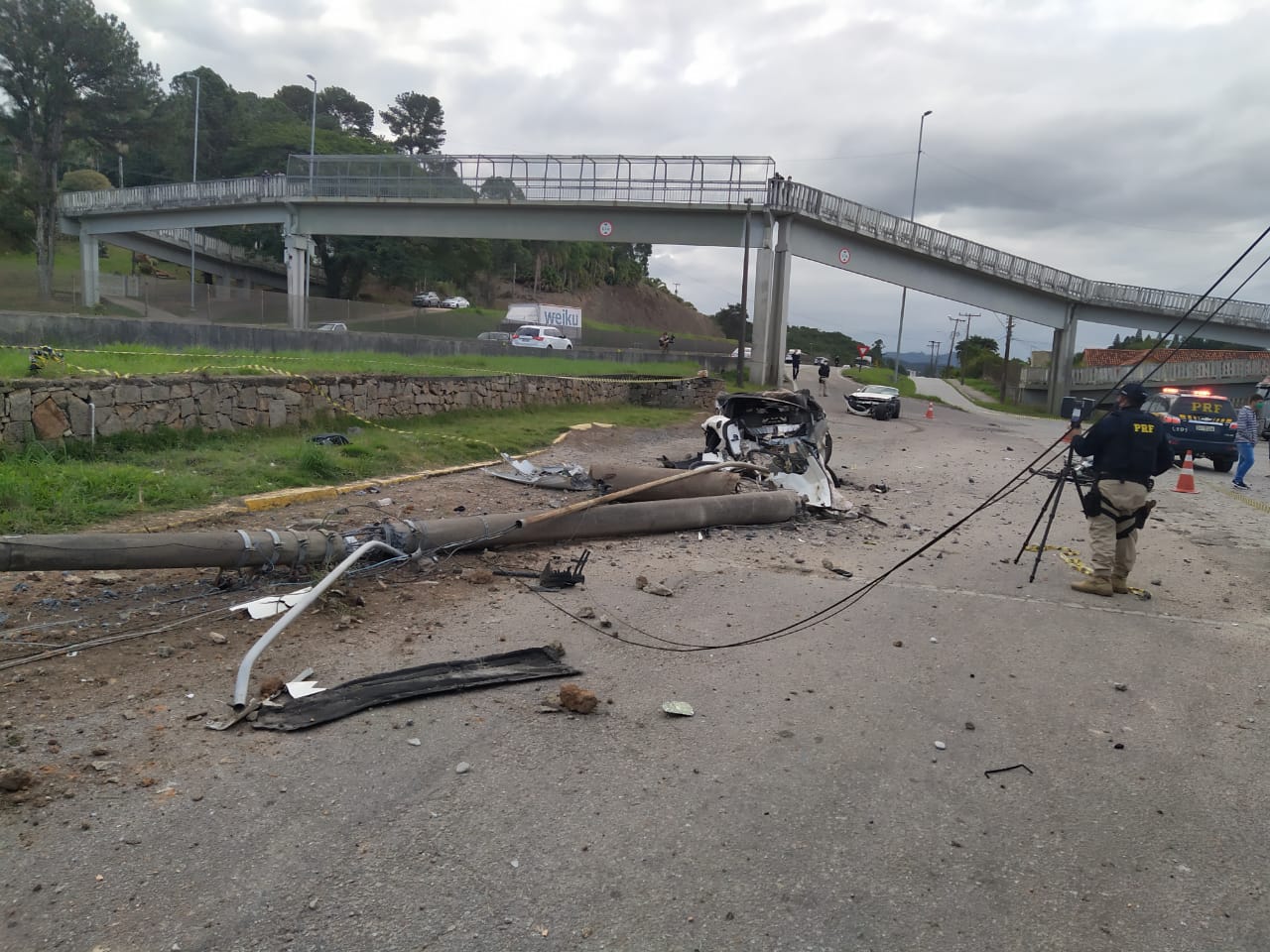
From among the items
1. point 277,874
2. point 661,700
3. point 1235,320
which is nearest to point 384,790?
point 277,874

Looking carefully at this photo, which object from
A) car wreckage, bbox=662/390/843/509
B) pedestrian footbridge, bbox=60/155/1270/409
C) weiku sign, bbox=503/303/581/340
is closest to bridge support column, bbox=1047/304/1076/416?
pedestrian footbridge, bbox=60/155/1270/409

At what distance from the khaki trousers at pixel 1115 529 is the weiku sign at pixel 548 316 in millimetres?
43204

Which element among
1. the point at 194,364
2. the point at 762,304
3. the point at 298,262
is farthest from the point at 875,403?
the point at 298,262

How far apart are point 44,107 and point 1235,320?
2919 inches

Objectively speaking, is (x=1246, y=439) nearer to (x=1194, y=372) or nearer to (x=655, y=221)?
(x=655, y=221)

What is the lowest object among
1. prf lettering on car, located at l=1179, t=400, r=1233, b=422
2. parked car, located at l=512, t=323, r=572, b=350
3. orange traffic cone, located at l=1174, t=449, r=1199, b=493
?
orange traffic cone, located at l=1174, t=449, r=1199, b=493

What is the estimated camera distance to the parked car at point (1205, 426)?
1952cm

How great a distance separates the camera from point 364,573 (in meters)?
6.72

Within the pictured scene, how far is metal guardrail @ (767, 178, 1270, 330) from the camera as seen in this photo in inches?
1503

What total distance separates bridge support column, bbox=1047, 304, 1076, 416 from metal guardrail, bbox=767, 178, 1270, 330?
1582mm

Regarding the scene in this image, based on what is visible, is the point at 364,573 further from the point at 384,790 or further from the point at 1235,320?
the point at 1235,320

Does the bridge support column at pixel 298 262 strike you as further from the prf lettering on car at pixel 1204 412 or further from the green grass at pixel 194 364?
the prf lettering on car at pixel 1204 412

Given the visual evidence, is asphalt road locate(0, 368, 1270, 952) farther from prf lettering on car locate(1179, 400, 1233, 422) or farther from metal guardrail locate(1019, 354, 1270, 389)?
metal guardrail locate(1019, 354, 1270, 389)

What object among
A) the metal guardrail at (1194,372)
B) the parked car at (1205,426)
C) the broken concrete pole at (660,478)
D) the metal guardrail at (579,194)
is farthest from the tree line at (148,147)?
the metal guardrail at (1194,372)
